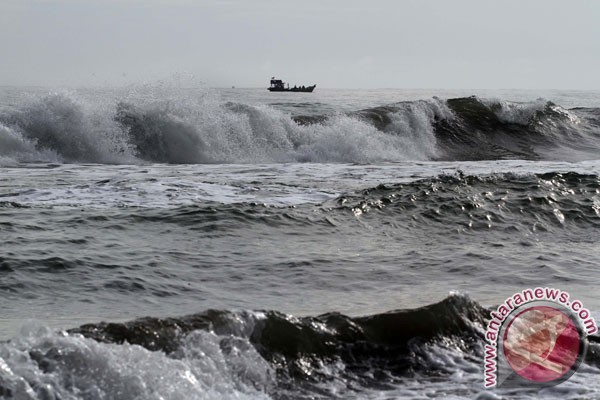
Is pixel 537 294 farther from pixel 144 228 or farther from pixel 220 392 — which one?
pixel 144 228

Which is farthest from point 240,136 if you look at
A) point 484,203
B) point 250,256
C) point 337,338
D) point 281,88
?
point 281,88

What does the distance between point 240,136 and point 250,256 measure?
38.9ft

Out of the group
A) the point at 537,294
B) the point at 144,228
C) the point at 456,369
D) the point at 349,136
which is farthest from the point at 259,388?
the point at 349,136

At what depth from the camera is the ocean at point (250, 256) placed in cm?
512

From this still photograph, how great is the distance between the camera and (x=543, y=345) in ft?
19.7

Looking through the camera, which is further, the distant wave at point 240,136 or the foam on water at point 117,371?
the distant wave at point 240,136

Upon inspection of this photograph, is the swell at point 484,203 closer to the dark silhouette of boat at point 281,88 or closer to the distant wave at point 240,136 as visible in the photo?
the distant wave at point 240,136

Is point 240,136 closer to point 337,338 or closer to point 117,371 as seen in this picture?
point 337,338

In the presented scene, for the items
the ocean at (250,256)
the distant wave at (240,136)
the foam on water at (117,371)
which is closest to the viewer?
the foam on water at (117,371)

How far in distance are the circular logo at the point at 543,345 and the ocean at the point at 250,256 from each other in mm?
149

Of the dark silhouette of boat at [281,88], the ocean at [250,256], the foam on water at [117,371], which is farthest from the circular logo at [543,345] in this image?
the dark silhouette of boat at [281,88]

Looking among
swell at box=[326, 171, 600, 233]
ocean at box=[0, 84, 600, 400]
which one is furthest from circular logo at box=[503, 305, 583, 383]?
swell at box=[326, 171, 600, 233]

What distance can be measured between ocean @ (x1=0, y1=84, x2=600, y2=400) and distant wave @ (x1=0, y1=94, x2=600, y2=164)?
0.07 m

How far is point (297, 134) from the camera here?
2150 centimetres
